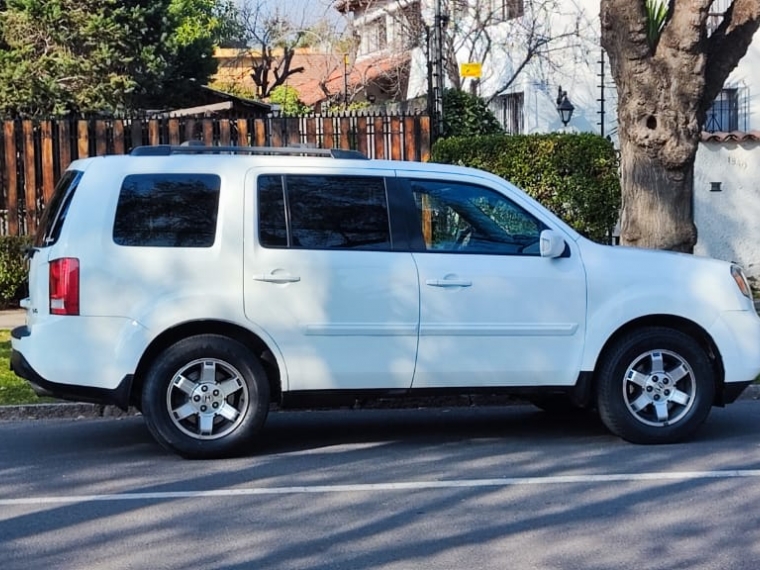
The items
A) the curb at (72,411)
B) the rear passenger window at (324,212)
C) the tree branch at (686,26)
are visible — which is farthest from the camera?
the tree branch at (686,26)

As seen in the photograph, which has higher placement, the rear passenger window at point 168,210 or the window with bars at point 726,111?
the window with bars at point 726,111

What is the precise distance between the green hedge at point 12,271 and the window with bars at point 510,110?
39.1ft

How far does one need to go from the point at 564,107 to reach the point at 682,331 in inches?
531

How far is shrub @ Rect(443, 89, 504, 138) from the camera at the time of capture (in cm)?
1664

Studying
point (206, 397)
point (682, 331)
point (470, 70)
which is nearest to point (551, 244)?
point (682, 331)

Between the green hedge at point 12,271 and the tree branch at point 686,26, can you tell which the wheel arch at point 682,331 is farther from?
the green hedge at point 12,271

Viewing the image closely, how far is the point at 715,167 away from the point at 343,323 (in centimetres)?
1085

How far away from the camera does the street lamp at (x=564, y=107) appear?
2092 centimetres

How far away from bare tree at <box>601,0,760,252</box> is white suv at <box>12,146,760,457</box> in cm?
307

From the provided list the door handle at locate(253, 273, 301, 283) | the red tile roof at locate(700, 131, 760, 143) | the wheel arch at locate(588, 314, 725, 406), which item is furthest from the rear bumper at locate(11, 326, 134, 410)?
the red tile roof at locate(700, 131, 760, 143)

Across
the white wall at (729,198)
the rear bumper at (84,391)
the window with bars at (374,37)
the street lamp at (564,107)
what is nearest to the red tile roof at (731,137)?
the white wall at (729,198)

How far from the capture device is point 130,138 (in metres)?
15.6

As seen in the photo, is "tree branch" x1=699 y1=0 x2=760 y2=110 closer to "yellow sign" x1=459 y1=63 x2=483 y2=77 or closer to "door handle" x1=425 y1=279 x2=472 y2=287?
"door handle" x1=425 y1=279 x2=472 y2=287

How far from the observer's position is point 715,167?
16828 mm
